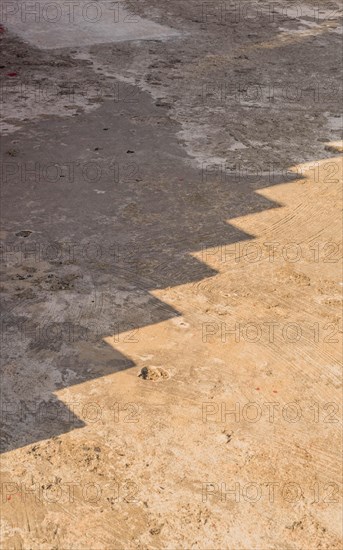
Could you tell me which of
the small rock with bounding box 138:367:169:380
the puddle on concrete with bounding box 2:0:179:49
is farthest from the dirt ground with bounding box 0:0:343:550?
the puddle on concrete with bounding box 2:0:179:49

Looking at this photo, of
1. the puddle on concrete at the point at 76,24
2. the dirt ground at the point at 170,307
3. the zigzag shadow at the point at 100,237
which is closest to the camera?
the dirt ground at the point at 170,307

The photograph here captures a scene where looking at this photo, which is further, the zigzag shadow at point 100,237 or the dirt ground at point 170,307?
the zigzag shadow at point 100,237

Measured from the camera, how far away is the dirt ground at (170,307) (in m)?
4.57

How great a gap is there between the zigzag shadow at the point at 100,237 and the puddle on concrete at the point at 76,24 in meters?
3.32

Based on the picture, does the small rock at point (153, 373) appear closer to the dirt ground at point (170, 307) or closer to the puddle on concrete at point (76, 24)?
the dirt ground at point (170, 307)

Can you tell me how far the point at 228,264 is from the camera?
696 centimetres

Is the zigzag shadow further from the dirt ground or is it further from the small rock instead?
the small rock

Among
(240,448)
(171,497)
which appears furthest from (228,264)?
(171,497)

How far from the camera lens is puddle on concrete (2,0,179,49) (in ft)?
42.8

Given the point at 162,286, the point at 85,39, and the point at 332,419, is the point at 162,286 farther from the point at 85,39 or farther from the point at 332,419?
the point at 85,39

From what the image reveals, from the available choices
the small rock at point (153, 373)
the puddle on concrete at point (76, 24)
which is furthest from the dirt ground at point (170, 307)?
the puddle on concrete at point (76, 24)

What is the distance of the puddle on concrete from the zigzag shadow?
10.9ft

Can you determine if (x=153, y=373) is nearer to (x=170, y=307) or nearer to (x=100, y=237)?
(x=170, y=307)

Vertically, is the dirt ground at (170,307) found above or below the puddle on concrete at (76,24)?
below
